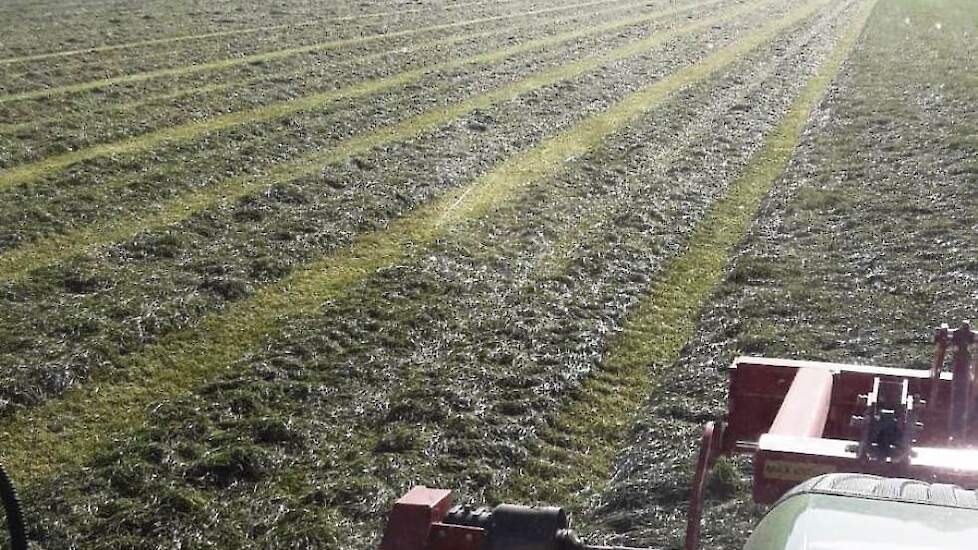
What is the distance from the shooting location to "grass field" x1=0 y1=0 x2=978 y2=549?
6992 mm

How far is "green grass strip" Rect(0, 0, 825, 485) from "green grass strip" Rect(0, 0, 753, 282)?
1.95 m

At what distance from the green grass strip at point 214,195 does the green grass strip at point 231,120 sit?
1.50m

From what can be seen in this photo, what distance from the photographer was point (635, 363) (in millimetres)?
8953

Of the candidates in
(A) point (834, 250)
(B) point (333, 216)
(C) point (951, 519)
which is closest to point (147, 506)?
(C) point (951, 519)

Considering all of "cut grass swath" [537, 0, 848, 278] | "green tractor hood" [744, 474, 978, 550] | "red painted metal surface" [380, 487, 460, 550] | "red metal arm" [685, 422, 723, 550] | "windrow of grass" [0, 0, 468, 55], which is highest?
"green tractor hood" [744, 474, 978, 550]

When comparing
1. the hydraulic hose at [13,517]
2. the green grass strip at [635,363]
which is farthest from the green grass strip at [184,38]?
the hydraulic hose at [13,517]

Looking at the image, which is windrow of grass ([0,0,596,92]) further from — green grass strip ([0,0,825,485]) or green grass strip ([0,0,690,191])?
green grass strip ([0,0,825,485])

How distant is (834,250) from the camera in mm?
11656

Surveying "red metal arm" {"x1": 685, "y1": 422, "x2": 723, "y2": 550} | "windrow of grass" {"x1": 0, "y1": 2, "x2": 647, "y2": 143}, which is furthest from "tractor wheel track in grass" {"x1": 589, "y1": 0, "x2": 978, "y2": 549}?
"windrow of grass" {"x1": 0, "y1": 2, "x2": 647, "y2": 143}

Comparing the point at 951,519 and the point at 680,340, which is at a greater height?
the point at 951,519

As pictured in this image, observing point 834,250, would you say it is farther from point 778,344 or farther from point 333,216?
point 333,216

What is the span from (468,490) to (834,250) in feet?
19.9

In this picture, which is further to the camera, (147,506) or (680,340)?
(680,340)

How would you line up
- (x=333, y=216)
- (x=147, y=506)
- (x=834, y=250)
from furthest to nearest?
(x=333, y=216), (x=834, y=250), (x=147, y=506)
